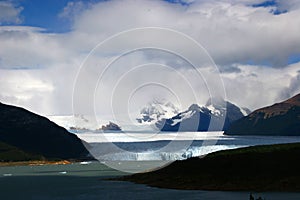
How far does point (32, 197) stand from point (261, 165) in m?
63.3

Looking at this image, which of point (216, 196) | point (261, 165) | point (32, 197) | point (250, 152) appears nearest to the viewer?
point (216, 196)

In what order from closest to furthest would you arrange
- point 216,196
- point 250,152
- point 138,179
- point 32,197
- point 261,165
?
1. point 216,196
2. point 32,197
3. point 261,165
4. point 250,152
5. point 138,179

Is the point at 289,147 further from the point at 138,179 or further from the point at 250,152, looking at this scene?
the point at 138,179

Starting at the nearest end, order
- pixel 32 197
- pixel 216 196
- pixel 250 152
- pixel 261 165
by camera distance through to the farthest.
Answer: pixel 216 196 → pixel 32 197 → pixel 261 165 → pixel 250 152

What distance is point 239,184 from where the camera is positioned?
13138cm

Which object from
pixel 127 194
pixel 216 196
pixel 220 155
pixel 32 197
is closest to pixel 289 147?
pixel 220 155

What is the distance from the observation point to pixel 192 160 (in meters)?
156

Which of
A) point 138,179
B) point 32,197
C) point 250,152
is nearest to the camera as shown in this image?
point 32,197

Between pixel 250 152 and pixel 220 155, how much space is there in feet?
30.7

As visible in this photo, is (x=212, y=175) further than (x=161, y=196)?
Yes

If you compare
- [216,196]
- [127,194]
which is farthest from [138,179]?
[216,196]

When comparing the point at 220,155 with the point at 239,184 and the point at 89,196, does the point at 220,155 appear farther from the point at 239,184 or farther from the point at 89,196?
the point at 89,196

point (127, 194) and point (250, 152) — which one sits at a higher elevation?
point (250, 152)

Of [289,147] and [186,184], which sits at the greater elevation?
Result: [289,147]
